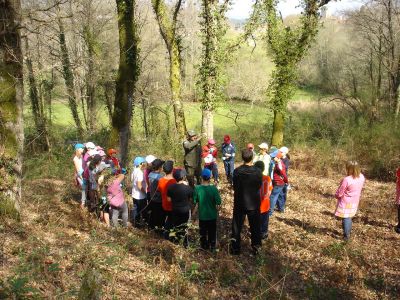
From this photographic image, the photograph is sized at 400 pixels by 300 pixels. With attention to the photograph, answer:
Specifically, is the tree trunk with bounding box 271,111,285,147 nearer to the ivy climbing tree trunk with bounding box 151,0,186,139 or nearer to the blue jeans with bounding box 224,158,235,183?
the ivy climbing tree trunk with bounding box 151,0,186,139

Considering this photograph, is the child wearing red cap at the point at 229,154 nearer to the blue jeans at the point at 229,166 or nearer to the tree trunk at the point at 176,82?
the blue jeans at the point at 229,166

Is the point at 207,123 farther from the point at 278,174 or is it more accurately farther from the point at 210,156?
the point at 278,174

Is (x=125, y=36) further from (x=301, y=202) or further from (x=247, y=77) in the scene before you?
(x=247, y=77)

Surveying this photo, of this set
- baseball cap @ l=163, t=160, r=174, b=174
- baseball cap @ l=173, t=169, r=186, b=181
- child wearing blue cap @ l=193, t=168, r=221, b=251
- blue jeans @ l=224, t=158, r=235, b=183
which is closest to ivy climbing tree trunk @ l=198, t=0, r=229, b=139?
blue jeans @ l=224, t=158, r=235, b=183

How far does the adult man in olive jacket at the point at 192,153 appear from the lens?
997 centimetres

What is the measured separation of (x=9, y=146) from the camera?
7.21 m

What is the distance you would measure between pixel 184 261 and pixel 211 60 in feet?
31.2

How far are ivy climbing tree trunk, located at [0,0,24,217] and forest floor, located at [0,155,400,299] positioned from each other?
1.81ft

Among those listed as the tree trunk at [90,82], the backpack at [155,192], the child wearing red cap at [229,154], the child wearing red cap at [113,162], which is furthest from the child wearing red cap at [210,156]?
the tree trunk at [90,82]

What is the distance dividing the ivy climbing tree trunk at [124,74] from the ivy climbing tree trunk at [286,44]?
8042mm

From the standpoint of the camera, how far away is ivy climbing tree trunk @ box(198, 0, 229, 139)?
13938mm

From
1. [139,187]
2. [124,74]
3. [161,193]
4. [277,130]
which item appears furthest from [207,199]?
[277,130]

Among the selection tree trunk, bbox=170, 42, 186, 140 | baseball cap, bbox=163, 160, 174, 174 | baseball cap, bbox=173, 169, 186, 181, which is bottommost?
baseball cap, bbox=173, 169, 186, 181

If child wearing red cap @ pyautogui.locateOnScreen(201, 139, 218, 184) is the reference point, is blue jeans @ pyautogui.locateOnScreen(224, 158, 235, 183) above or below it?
below
